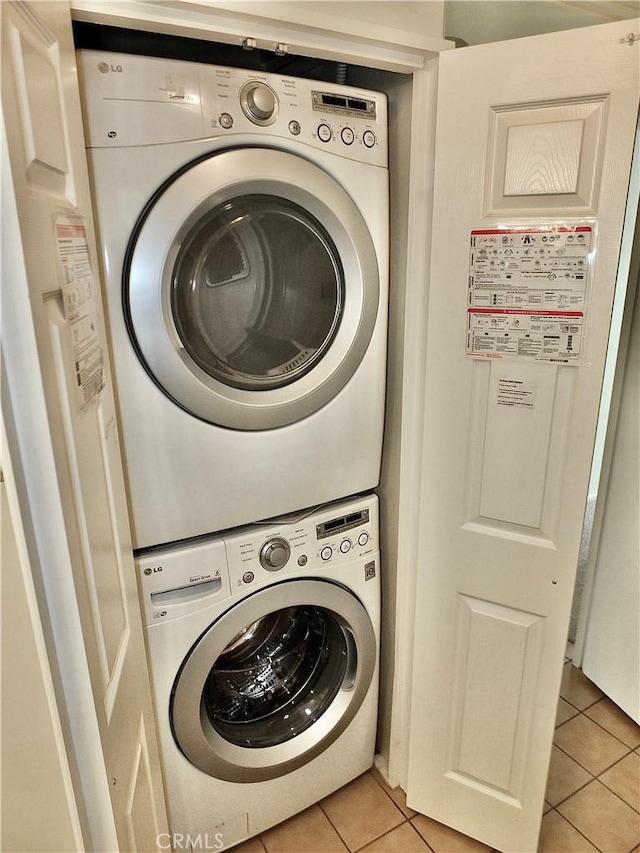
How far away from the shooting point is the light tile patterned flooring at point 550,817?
1.48 metres

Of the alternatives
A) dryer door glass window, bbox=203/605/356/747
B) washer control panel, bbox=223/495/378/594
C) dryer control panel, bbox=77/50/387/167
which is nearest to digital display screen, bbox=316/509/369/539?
washer control panel, bbox=223/495/378/594

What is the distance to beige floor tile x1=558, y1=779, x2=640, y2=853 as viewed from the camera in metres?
1.49

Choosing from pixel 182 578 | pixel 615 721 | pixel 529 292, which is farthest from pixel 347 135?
pixel 615 721

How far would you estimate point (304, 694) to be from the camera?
1.51 metres

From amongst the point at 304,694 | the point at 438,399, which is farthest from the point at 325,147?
the point at 304,694

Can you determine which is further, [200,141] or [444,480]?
[444,480]

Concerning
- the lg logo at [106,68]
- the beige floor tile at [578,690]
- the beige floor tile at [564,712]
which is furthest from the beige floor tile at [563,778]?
the lg logo at [106,68]

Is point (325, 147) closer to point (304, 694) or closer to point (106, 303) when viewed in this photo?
point (106, 303)

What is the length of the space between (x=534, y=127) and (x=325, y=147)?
15.2 inches

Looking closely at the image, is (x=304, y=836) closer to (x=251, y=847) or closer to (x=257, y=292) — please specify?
(x=251, y=847)

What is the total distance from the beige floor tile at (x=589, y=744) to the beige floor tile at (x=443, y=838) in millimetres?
449

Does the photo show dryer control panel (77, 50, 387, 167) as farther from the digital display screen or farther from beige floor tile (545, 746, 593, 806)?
beige floor tile (545, 746, 593, 806)

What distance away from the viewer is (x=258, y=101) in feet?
3.44

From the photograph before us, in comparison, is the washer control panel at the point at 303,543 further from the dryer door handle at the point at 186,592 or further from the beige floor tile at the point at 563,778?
the beige floor tile at the point at 563,778
